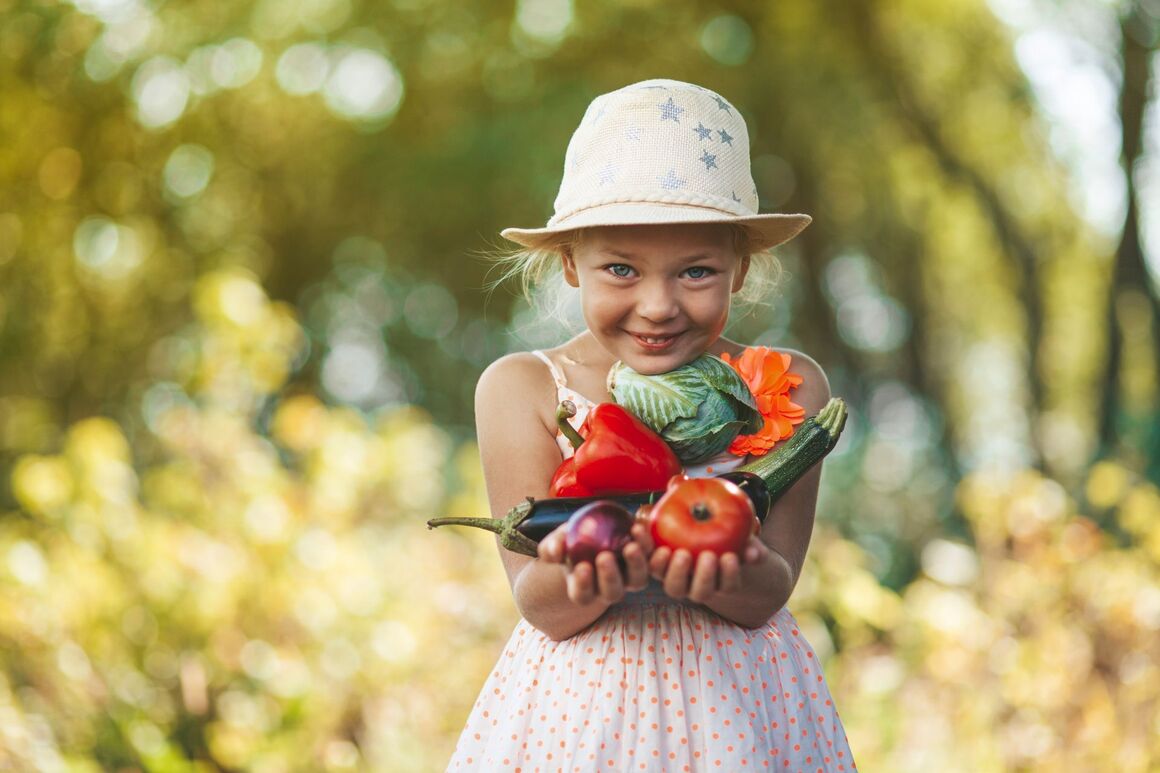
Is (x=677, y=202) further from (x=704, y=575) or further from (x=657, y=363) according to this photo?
(x=704, y=575)

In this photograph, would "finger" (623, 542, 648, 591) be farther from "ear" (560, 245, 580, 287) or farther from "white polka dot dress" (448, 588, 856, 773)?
"ear" (560, 245, 580, 287)

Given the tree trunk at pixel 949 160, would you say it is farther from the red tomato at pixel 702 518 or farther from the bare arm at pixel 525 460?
the red tomato at pixel 702 518

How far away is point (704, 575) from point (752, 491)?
0.79ft

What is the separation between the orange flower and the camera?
192cm

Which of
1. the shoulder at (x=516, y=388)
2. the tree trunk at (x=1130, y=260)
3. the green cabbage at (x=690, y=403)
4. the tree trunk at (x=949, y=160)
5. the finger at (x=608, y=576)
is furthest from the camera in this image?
the tree trunk at (x=949, y=160)

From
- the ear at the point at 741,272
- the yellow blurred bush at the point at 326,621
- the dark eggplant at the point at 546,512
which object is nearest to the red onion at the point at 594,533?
the dark eggplant at the point at 546,512

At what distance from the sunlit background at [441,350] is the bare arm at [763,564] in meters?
0.91

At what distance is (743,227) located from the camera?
1.98 metres

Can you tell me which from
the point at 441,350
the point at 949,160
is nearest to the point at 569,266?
the point at 949,160

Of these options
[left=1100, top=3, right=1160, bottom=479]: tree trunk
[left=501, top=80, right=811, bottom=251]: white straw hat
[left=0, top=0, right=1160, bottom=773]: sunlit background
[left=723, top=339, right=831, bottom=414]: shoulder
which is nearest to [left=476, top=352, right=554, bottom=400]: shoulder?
[left=501, top=80, right=811, bottom=251]: white straw hat

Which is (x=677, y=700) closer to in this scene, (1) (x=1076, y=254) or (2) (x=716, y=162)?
(2) (x=716, y=162)

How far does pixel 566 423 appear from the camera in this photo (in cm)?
186

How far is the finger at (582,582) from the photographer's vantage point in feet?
5.06

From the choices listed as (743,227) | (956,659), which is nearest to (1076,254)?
(956,659)
